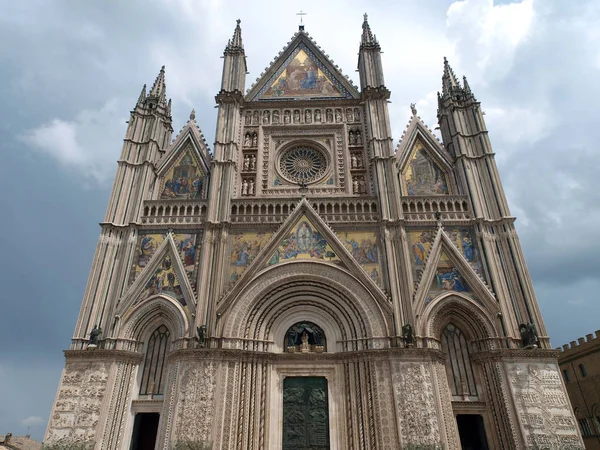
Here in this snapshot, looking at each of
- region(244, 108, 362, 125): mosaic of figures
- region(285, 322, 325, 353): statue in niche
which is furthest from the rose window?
region(285, 322, 325, 353): statue in niche

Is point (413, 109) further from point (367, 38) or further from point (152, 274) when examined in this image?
point (152, 274)

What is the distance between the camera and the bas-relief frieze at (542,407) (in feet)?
44.6

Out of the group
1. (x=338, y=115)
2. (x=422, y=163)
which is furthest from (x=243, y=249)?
(x=422, y=163)

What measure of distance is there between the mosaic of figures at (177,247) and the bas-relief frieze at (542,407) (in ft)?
44.6

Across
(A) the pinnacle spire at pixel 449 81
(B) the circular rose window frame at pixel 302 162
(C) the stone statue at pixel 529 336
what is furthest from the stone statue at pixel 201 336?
(A) the pinnacle spire at pixel 449 81

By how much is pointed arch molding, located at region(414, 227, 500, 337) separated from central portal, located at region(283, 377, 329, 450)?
16.4 feet

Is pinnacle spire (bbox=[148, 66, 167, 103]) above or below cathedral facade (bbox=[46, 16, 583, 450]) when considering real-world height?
above

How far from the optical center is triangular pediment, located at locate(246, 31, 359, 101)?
74.5 ft

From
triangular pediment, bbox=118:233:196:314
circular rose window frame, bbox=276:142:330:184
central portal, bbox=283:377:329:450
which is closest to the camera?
central portal, bbox=283:377:329:450

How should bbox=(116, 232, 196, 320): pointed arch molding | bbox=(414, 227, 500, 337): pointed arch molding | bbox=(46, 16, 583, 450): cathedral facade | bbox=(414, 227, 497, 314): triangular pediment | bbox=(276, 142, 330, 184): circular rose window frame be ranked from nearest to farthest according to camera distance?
bbox=(46, 16, 583, 450): cathedral facade
bbox=(414, 227, 500, 337): pointed arch molding
bbox=(414, 227, 497, 314): triangular pediment
bbox=(116, 232, 196, 320): pointed arch molding
bbox=(276, 142, 330, 184): circular rose window frame

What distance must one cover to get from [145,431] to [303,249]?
9.83m

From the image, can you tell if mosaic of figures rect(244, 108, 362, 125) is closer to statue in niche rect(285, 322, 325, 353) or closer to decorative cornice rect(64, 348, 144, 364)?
statue in niche rect(285, 322, 325, 353)

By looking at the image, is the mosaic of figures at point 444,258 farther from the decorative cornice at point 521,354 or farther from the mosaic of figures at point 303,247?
the mosaic of figures at point 303,247

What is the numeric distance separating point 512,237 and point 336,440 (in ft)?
37.3
